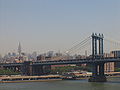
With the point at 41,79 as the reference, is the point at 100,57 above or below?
above

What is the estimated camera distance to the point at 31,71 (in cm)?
9056

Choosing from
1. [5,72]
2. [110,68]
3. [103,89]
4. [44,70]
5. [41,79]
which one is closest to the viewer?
[103,89]

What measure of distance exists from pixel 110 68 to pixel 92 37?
5371 cm

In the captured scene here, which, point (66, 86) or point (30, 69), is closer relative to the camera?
point (66, 86)

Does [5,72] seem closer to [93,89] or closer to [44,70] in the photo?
[44,70]

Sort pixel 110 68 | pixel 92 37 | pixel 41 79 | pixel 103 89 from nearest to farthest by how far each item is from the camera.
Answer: pixel 103 89, pixel 92 37, pixel 41 79, pixel 110 68

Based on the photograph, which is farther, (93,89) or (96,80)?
(96,80)

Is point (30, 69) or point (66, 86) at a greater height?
point (30, 69)

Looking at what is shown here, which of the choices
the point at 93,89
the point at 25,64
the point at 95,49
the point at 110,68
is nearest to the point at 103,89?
the point at 93,89

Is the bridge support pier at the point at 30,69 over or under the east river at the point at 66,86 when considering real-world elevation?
over

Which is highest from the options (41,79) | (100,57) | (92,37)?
(92,37)

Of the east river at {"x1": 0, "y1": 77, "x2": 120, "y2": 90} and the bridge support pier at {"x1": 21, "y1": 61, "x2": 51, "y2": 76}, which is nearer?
the east river at {"x1": 0, "y1": 77, "x2": 120, "y2": 90}

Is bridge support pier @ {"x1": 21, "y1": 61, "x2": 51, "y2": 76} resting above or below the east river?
above

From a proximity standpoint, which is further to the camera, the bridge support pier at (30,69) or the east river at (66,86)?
the bridge support pier at (30,69)
